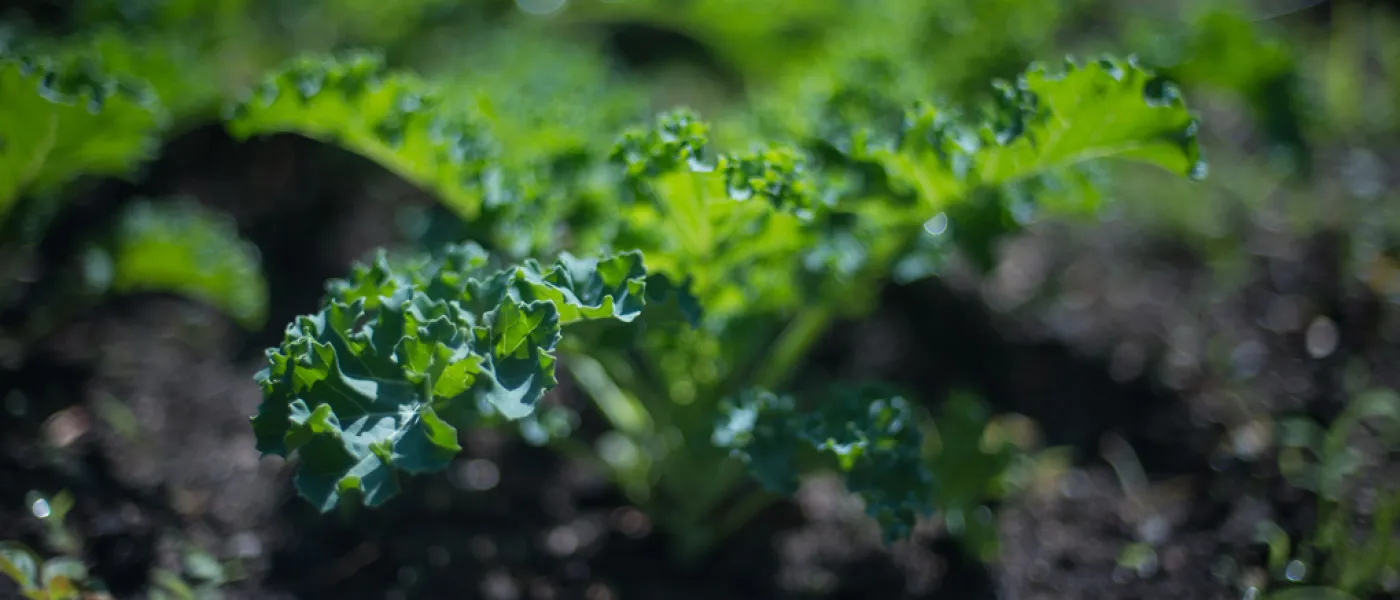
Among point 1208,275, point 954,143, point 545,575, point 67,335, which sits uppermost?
point 954,143

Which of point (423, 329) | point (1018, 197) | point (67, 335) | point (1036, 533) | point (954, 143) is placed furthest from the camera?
point (67, 335)

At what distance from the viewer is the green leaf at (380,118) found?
2.23m

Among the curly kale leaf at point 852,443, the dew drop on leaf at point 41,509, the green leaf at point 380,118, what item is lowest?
the curly kale leaf at point 852,443

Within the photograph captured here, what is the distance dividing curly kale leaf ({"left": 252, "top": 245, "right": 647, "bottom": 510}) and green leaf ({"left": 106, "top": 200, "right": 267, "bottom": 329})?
1.10 meters

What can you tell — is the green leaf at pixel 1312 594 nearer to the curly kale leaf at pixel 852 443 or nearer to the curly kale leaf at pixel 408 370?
the curly kale leaf at pixel 852 443

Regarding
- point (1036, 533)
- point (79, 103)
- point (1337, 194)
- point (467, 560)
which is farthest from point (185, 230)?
point (1337, 194)

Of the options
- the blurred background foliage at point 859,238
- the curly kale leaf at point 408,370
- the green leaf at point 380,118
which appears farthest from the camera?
the blurred background foliage at point 859,238

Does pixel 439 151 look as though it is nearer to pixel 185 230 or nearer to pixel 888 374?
pixel 185 230

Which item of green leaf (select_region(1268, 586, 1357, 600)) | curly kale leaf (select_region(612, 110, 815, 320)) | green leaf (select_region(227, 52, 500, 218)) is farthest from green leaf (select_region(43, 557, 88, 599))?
green leaf (select_region(1268, 586, 1357, 600))

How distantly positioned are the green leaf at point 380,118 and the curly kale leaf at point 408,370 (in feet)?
1.56

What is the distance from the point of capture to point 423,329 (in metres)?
1.81

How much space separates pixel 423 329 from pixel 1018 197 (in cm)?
148

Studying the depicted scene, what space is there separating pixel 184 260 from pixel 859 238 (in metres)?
1.88

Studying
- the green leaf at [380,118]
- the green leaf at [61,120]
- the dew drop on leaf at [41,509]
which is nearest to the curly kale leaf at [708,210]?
the green leaf at [380,118]
